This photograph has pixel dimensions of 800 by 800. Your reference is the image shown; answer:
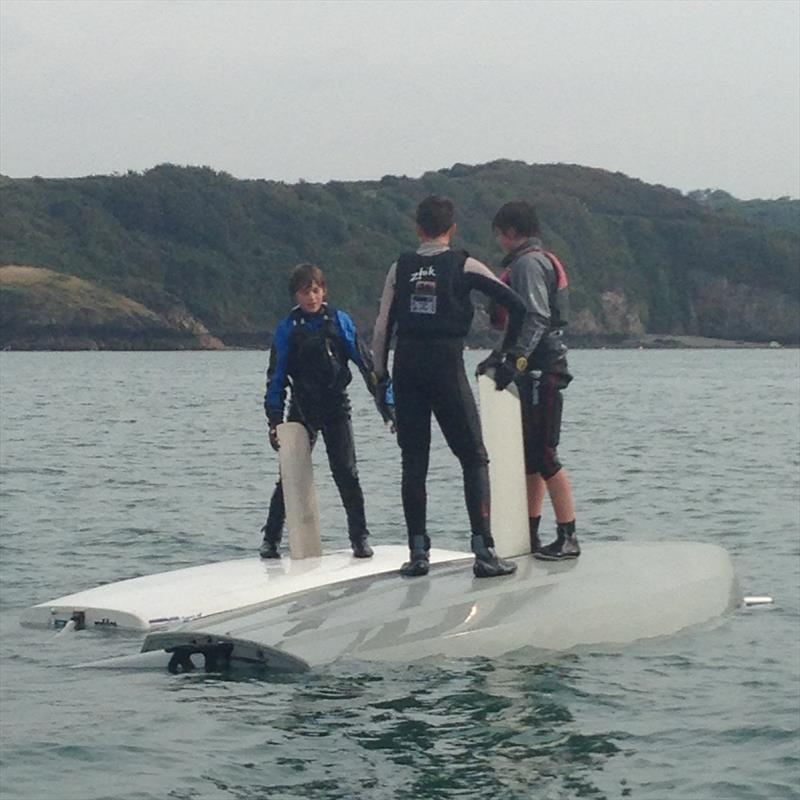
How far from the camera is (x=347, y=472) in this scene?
37.2 ft

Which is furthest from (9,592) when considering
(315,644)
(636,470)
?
(636,470)

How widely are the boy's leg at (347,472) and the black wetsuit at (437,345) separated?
1221mm

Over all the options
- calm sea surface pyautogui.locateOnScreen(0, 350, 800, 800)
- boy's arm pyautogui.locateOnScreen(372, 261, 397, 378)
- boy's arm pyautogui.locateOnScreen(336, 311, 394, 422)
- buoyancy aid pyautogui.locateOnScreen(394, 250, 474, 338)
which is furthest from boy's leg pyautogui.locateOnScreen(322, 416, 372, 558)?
buoyancy aid pyautogui.locateOnScreen(394, 250, 474, 338)

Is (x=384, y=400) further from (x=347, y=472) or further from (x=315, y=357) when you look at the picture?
(x=347, y=472)

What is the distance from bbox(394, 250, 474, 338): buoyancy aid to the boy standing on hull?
415 mm

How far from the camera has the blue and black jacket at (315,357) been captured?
36.0 ft

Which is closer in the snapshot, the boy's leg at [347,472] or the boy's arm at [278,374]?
the boy's arm at [278,374]

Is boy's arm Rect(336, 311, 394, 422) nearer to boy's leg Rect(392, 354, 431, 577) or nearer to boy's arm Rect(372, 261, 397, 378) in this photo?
boy's leg Rect(392, 354, 431, 577)

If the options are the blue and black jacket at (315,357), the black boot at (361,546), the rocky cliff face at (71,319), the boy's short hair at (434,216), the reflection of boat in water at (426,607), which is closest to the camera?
the reflection of boat in water at (426,607)

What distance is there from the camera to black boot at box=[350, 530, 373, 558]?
11531mm

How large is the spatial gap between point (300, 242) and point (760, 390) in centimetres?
9264

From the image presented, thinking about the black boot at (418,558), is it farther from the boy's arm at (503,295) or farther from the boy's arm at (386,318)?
the boy's arm at (503,295)

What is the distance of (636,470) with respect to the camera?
29562mm

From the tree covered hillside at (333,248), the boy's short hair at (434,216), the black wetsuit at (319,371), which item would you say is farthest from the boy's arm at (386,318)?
the tree covered hillside at (333,248)
